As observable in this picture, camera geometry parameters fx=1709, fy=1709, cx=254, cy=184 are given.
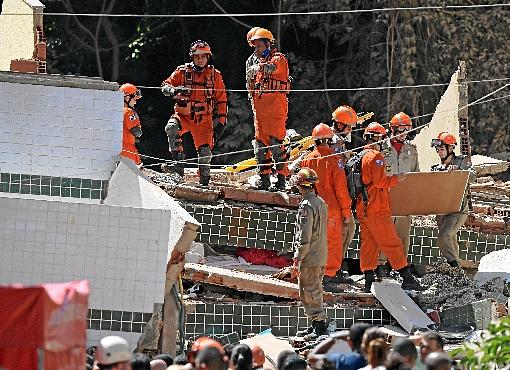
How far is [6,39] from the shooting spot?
2112 cm

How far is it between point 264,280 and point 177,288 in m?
2.73

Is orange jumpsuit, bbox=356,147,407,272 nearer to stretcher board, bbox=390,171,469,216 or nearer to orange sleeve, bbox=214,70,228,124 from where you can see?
stretcher board, bbox=390,171,469,216

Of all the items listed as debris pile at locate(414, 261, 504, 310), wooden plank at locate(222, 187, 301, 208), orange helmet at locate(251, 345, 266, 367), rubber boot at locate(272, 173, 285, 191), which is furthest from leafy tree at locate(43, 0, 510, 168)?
orange helmet at locate(251, 345, 266, 367)

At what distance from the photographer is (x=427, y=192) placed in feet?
62.3

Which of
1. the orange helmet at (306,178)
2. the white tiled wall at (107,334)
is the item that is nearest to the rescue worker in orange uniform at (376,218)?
the orange helmet at (306,178)

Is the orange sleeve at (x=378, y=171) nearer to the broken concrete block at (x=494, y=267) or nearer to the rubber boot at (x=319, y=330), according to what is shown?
the broken concrete block at (x=494, y=267)

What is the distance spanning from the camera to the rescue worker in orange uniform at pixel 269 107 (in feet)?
65.9

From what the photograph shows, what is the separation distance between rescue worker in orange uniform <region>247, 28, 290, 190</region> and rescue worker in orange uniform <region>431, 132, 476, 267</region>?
6.16ft

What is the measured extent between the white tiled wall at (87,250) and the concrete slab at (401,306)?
388 cm

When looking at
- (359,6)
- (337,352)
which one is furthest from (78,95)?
(359,6)

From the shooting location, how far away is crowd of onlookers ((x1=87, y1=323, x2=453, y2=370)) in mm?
10961

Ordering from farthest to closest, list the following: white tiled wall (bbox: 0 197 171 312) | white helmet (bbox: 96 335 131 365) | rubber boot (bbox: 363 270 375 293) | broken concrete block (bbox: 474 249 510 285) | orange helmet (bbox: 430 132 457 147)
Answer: orange helmet (bbox: 430 132 457 147) < broken concrete block (bbox: 474 249 510 285) < rubber boot (bbox: 363 270 375 293) < white tiled wall (bbox: 0 197 171 312) < white helmet (bbox: 96 335 131 365)

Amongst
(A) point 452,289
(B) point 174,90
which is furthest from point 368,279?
(B) point 174,90

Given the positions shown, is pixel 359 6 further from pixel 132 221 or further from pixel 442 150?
pixel 132 221
